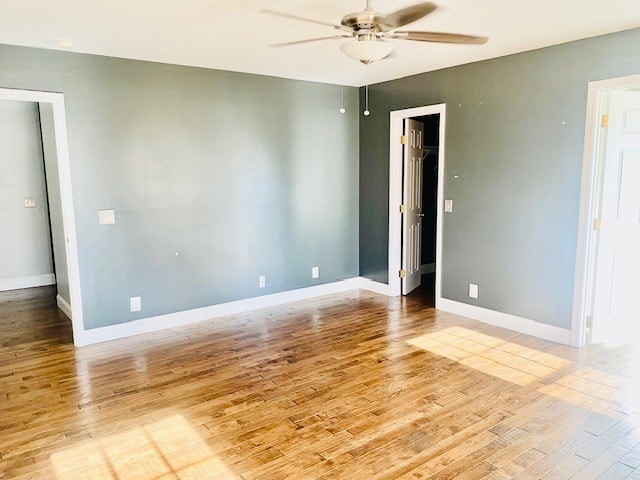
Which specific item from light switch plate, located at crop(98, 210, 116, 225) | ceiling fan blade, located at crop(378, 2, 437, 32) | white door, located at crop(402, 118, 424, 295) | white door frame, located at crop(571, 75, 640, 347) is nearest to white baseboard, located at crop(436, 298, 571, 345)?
white door frame, located at crop(571, 75, 640, 347)

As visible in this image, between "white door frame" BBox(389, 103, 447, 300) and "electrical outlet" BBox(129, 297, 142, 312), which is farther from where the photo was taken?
"white door frame" BBox(389, 103, 447, 300)

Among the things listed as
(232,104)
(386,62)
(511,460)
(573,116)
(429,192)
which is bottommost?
(511,460)

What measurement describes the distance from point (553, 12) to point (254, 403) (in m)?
3.23

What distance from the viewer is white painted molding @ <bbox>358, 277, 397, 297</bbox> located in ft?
18.9

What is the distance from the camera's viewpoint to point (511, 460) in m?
2.43

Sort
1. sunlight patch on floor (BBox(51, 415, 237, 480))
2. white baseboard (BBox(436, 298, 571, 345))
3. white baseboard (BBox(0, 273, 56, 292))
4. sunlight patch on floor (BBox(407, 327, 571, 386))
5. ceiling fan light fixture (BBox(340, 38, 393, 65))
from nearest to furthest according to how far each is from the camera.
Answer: sunlight patch on floor (BBox(51, 415, 237, 480)), ceiling fan light fixture (BBox(340, 38, 393, 65)), sunlight patch on floor (BBox(407, 327, 571, 386)), white baseboard (BBox(436, 298, 571, 345)), white baseboard (BBox(0, 273, 56, 292))

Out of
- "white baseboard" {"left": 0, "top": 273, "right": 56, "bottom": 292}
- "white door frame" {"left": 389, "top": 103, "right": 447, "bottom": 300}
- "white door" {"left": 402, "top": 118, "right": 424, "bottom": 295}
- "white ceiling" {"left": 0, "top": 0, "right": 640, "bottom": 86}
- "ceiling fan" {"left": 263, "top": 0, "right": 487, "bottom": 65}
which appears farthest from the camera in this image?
"white baseboard" {"left": 0, "top": 273, "right": 56, "bottom": 292}

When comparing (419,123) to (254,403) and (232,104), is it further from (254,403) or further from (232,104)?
(254,403)

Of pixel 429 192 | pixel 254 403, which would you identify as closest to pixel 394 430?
pixel 254 403

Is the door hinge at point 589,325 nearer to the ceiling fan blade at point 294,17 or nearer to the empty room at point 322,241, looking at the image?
the empty room at point 322,241

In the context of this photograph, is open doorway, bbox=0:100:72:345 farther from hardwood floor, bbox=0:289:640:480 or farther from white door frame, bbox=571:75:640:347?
white door frame, bbox=571:75:640:347

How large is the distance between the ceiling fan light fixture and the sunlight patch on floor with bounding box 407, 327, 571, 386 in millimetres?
2423

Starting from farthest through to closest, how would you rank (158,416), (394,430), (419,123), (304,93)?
(419,123), (304,93), (158,416), (394,430)

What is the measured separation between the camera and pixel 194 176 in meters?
4.62
